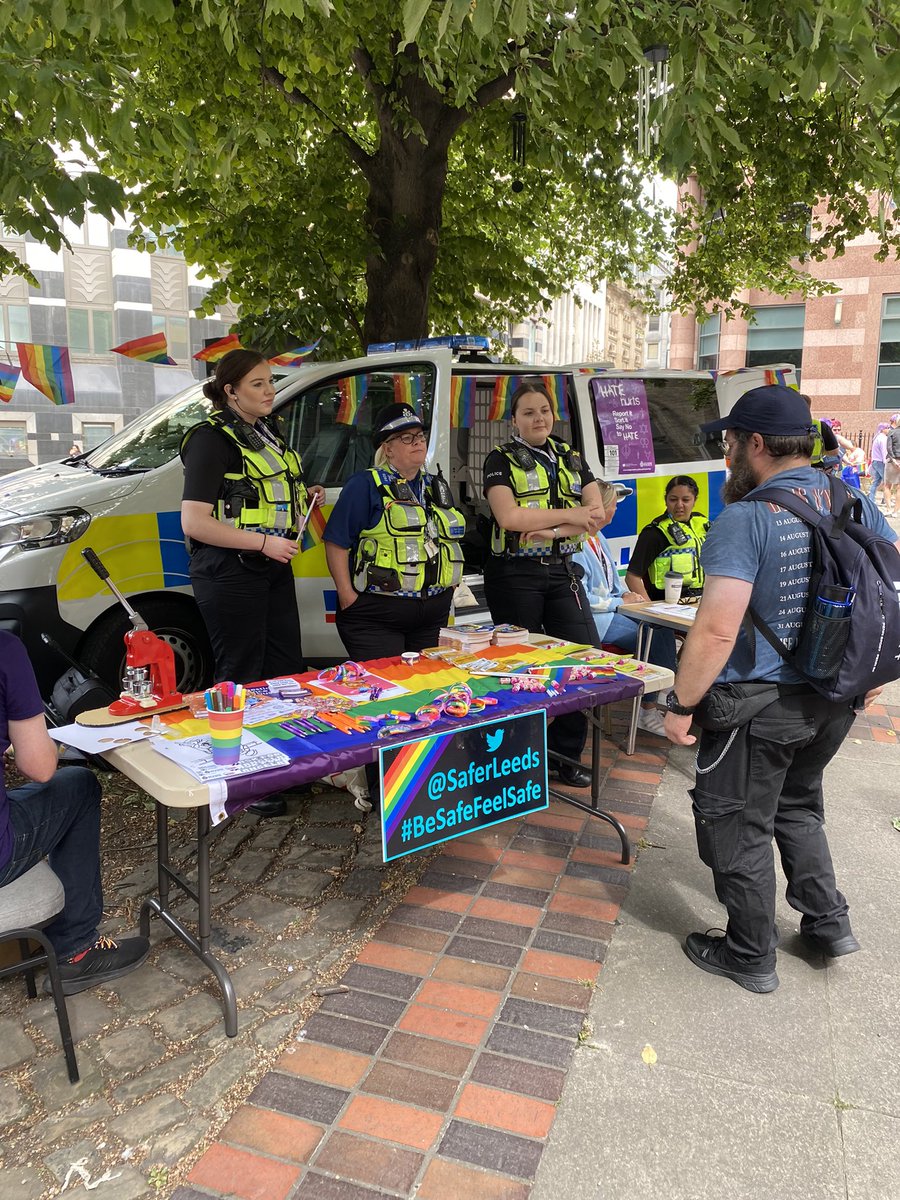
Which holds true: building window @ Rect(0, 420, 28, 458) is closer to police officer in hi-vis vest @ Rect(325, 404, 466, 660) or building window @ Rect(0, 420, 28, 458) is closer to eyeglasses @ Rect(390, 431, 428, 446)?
police officer in hi-vis vest @ Rect(325, 404, 466, 660)

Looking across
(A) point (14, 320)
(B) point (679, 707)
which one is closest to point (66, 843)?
(B) point (679, 707)

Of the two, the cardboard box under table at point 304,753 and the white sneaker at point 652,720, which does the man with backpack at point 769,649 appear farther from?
the white sneaker at point 652,720

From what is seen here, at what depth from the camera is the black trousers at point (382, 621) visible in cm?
381

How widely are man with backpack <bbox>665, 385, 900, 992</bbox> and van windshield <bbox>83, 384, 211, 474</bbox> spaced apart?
3.30 metres

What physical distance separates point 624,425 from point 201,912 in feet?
14.6

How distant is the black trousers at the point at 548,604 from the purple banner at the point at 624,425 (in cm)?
192

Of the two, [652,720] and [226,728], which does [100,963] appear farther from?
[652,720]

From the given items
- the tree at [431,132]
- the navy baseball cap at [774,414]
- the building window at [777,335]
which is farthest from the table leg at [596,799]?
the building window at [777,335]

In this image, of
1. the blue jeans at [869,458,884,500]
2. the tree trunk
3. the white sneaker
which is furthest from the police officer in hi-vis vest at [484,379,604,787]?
the blue jeans at [869,458,884,500]

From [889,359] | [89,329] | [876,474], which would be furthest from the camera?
[89,329]

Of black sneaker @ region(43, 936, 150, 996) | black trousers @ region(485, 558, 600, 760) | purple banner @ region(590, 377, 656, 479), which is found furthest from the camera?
purple banner @ region(590, 377, 656, 479)

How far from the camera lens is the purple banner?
6004 mm

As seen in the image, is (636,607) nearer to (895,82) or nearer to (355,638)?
(355,638)

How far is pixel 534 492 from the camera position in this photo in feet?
13.5
